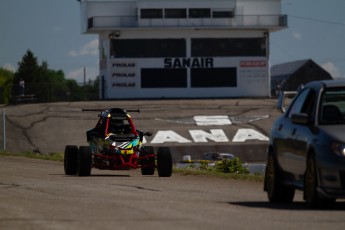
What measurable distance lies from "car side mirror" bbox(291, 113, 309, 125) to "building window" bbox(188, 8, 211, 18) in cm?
7611

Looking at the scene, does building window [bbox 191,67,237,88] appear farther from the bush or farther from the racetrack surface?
the racetrack surface

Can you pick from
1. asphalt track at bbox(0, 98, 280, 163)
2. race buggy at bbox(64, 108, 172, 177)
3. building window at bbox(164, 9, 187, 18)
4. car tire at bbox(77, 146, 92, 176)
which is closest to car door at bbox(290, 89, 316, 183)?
race buggy at bbox(64, 108, 172, 177)

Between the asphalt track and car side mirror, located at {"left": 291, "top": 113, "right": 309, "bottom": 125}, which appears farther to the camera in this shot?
the asphalt track

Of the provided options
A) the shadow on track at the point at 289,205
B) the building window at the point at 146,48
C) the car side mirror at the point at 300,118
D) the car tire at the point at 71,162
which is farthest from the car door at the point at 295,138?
the building window at the point at 146,48

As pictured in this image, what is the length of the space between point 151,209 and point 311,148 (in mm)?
2208

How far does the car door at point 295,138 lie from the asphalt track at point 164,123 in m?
46.9

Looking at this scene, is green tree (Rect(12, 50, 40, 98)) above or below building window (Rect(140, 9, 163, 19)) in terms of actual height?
below

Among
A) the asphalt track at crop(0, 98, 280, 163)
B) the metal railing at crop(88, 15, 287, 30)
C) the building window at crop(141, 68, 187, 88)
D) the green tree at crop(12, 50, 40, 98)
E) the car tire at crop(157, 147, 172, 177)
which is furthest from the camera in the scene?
the green tree at crop(12, 50, 40, 98)

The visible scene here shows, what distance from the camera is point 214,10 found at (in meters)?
90.9

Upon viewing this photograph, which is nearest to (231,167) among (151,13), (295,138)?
(295,138)

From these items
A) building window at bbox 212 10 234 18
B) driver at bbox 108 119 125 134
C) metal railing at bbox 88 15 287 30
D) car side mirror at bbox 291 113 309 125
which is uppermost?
building window at bbox 212 10 234 18

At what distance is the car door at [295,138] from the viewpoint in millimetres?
14719

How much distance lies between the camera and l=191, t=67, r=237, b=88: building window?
292 ft

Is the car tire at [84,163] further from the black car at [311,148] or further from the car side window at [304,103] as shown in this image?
the car side window at [304,103]
